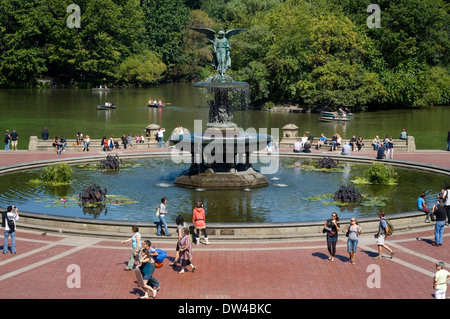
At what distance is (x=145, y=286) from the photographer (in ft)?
58.4

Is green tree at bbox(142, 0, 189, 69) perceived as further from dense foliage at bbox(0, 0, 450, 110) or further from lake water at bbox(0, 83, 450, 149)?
lake water at bbox(0, 83, 450, 149)

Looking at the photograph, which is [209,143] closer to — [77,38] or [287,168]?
[287,168]

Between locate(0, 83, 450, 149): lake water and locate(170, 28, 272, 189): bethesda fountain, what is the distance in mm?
24550

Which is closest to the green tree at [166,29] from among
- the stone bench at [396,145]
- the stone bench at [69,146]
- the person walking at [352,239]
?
the stone bench at [69,146]

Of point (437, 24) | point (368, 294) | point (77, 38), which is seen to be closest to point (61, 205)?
point (368, 294)

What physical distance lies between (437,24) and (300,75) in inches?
706

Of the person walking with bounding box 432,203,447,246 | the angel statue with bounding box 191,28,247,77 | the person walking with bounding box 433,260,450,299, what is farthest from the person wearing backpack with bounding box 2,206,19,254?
the angel statue with bounding box 191,28,247,77

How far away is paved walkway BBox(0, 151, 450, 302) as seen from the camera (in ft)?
59.7

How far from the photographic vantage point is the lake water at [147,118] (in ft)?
214

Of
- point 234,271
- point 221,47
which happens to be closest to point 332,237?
point 234,271

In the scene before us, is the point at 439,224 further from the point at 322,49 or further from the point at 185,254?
the point at 322,49

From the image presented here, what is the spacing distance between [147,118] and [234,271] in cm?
5961

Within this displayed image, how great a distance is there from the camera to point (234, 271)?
19.9 meters

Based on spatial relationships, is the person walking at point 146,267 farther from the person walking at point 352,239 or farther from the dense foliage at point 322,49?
the dense foliage at point 322,49
